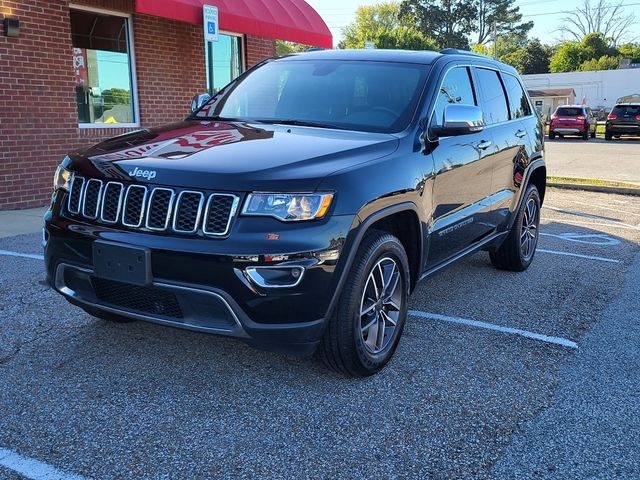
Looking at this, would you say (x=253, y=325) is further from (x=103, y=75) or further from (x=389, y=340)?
(x=103, y=75)

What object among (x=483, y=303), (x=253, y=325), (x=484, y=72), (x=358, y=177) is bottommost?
(x=483, y=303)

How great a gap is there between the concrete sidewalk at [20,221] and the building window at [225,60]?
431cm

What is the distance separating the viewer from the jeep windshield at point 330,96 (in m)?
4.11

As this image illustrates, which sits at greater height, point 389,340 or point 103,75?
point 103,75

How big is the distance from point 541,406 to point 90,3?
8.51 m

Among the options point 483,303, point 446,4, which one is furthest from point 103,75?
point 446,4

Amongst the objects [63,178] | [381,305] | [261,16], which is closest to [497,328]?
[381,305]

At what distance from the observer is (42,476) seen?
8.59 feet

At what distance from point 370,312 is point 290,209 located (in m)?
0.89

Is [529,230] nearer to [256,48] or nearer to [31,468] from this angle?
[31,468]

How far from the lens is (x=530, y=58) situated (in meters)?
83.1

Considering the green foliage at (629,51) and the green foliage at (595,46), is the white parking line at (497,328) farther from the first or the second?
the green foliage at (629,51)

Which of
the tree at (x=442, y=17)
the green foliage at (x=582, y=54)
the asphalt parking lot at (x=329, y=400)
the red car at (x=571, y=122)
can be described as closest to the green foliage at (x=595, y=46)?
the green foliage at (x=582, y=54)

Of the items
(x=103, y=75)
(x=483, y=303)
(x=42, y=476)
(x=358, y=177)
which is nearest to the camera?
(x=42, y=476)
